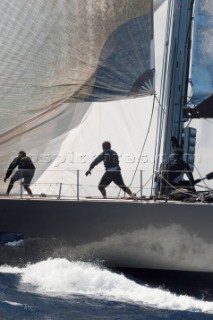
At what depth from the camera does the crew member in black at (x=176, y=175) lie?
31.3 feet

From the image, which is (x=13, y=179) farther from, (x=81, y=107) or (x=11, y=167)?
(x=81, y=107)

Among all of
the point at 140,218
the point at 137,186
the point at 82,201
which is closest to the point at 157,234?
the point at 140,218

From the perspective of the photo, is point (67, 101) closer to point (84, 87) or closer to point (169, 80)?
point (84, 87)

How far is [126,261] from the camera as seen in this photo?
916 centimetres

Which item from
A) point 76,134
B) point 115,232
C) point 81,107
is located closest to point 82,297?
point 115,232

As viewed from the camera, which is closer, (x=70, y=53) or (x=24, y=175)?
(x=24, y=175)

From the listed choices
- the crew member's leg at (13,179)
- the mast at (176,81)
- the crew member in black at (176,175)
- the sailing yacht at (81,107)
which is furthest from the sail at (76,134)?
the crew member in black at (176,175)

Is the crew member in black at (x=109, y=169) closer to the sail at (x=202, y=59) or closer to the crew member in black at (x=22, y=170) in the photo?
the crew member in black at (x=22, y=170)

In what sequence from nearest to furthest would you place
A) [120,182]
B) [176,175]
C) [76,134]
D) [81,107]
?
[176,175] < [120,182] < [81,107] < [76,134]

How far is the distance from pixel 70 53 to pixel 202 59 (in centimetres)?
159

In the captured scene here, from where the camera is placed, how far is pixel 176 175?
380 inches

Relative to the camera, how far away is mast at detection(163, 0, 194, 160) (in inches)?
397

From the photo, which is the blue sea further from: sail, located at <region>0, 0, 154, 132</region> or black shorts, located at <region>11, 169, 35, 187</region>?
sail, located at <region>0, 0, 154, 132</region>

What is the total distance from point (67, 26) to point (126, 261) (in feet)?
9.88
